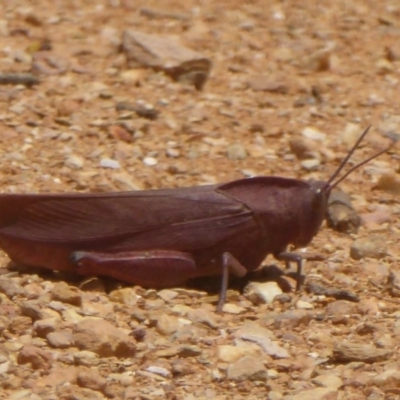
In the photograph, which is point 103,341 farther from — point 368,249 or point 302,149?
point 302,149

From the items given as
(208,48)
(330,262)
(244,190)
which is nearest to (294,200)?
(244,190)

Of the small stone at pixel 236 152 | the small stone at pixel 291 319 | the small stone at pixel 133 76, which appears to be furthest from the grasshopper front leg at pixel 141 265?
the small stone at pixel 133 76

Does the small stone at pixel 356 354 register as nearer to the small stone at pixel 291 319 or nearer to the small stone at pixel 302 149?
the small stone at pixel 291 319

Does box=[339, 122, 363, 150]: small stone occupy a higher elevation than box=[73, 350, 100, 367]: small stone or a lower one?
lower

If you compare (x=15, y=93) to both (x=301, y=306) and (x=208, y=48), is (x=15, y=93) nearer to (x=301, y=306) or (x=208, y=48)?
(x=208, y=48)

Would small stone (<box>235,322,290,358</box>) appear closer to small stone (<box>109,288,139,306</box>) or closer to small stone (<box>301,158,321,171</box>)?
small stone (<box>109,288,139,306</box>)

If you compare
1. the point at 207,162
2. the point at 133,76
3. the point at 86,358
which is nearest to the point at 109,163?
the point at 207,162

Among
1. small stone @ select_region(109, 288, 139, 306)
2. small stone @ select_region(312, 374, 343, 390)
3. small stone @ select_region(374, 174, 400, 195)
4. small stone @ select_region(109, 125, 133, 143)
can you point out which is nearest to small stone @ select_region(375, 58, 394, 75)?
small stone @ select_region(374, 174, 400, 195)
